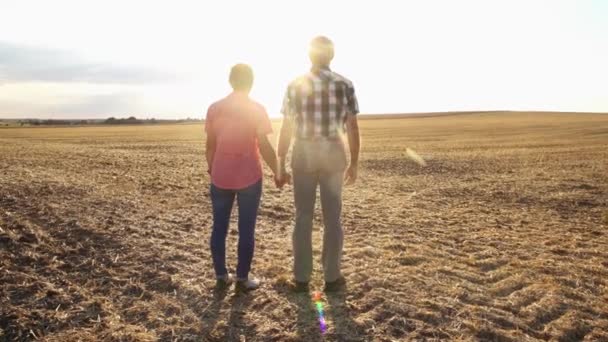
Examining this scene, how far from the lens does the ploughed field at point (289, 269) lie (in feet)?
14.6

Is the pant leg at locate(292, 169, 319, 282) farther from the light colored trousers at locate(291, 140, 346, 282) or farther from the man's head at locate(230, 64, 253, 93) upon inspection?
the man's head at locate(230, 64, 253, 93)

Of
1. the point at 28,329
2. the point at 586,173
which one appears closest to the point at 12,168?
the point at 28,329

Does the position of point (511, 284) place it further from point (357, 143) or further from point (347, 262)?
point (357, 143)

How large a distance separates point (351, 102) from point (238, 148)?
118 centimetres

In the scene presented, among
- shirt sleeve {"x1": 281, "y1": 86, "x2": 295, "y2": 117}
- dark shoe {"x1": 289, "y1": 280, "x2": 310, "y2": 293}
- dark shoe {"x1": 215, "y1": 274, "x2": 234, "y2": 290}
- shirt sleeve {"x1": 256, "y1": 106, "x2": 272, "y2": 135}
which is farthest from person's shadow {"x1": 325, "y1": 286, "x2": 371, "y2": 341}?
shirt sleeve {"x1": 281, "y1": 86, "x2": 295, "y2": 117}

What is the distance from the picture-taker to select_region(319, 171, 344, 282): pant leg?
16.3ft

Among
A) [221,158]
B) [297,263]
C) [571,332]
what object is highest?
[221,158]

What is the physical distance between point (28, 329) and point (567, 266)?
19.3 feet

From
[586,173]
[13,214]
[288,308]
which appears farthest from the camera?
[586,173]

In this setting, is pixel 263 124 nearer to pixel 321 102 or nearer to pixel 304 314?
pixel 321 102

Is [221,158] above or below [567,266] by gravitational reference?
above

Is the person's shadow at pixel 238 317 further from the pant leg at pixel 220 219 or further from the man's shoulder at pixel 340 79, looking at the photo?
the man's shoulder at pixel 340 79

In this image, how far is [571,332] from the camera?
438cm

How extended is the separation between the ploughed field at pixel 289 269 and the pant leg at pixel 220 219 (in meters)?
0.36
